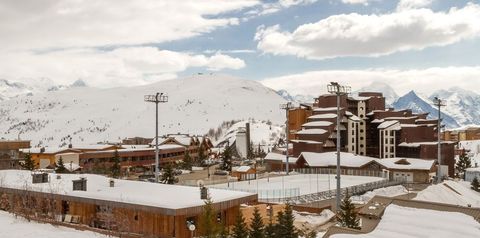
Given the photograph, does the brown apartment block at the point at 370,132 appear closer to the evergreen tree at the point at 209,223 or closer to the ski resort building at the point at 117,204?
the ski resort building at the point at 117,204

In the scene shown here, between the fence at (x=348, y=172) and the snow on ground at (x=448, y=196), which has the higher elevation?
the fence at (x=348, y=172)

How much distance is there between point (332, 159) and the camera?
251 feet

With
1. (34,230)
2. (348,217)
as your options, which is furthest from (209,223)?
(348,217)

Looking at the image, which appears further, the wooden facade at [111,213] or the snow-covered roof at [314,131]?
the snow-covered roof at [314,131]

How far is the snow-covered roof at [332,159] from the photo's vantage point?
242ft

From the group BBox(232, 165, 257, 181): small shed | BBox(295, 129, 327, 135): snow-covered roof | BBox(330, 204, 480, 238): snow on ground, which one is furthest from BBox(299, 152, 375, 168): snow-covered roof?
BBox(330, 204, 480, 238): snow on ground

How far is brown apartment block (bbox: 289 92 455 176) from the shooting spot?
3189 inches

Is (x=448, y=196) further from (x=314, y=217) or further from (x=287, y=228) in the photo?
(x=287, y=228)

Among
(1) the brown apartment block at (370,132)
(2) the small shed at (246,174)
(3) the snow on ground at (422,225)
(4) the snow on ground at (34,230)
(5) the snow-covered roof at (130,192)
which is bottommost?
(2) the small shed at (246,174)

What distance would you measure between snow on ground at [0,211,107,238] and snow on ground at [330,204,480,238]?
1613 cm

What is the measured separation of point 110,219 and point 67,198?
4.50 m

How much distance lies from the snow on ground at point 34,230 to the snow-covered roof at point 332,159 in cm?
5250

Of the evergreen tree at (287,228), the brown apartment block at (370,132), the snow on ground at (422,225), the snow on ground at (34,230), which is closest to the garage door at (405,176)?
the brown apartment block at (370,132)

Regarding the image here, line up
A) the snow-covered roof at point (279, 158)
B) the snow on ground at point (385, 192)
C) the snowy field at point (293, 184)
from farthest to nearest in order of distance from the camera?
the snow-covered roof at point (279, 158), the snowy field at point (293, 184), the snow on ground at point (385, 192)
